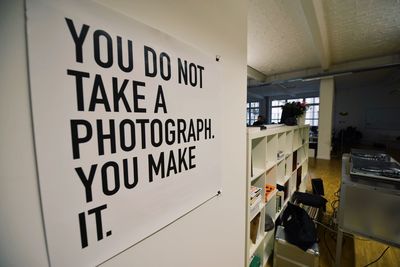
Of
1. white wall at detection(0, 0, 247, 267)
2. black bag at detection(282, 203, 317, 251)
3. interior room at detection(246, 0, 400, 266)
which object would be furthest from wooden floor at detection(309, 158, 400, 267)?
white wall at detection(0, 0, 247, 267)

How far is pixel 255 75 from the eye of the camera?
6.02 meters

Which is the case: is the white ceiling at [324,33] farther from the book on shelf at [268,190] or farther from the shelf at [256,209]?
the shelf at [256,209]

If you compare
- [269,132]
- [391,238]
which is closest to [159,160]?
[269,132]

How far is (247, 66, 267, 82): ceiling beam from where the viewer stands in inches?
221

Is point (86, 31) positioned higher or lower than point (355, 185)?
higher

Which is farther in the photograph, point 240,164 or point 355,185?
point 355,185

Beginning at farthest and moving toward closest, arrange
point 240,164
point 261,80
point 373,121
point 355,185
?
point 373,121
point 261,80
point 355,185
point 240,164

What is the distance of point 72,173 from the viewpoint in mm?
436

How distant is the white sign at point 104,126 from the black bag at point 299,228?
1434mm

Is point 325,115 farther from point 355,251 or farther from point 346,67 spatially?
point 355,251

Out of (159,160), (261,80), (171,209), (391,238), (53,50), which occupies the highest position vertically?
(261,80)

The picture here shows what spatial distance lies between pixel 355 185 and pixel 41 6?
202cm

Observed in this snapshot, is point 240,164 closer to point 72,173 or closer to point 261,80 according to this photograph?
point 72,173

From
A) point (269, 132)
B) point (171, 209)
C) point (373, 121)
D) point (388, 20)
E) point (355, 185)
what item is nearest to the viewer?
point (171, 209)
